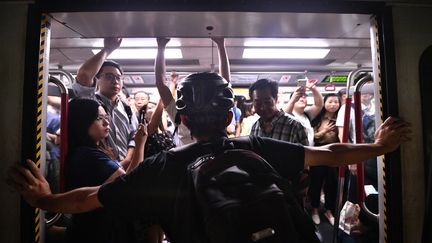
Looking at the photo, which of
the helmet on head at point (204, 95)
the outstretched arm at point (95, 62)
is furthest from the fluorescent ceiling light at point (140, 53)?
the helmet on head at point (204, 95)

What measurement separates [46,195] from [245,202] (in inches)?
46.6

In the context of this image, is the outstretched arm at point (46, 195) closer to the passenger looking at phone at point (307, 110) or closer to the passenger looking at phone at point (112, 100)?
the passenger looking at phone at point (112, 100)

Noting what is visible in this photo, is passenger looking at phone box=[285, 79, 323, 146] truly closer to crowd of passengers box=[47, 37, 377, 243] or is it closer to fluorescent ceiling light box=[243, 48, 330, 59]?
crowd of passengers box=[47, 37, 377, 243]

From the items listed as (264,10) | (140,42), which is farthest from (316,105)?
(264,10)

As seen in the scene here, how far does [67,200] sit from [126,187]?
355mm

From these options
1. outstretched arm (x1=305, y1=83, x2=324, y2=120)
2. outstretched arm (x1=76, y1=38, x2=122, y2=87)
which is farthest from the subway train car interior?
outstretched arm (x1=305, y1=83, x2=324, y2=120)

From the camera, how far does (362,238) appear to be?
89.3 inches

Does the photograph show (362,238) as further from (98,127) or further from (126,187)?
(98,127)

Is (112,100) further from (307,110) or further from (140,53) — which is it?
(307,110)

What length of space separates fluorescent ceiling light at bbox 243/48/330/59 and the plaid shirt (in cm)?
85

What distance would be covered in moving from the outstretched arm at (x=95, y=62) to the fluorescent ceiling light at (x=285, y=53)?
1554mm

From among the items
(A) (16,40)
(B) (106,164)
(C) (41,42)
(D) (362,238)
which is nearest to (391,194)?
(D) (362,238)

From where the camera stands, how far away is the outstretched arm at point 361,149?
1.64 meters

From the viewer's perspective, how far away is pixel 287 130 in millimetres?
2895
